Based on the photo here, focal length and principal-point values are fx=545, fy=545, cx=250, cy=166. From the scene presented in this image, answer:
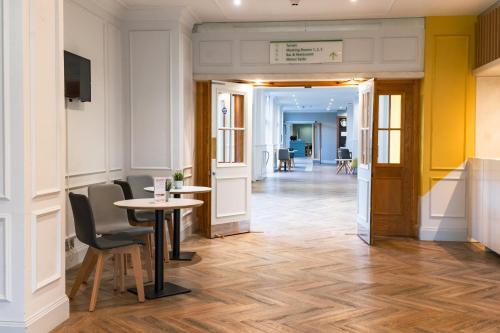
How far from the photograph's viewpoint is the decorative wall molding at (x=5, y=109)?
3449mm

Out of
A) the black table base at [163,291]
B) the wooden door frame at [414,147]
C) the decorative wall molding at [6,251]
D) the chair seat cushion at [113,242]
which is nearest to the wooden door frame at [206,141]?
the wooden door frame at [414,147]

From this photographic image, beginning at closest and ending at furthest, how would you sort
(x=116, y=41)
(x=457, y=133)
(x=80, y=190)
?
(x=80, y=190) < (x=116, y=41) < (x=457, y=133)

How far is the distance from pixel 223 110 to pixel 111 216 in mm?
2942

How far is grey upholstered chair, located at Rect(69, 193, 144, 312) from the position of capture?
14.0 feet

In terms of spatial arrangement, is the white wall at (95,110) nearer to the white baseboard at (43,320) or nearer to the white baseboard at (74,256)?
the white baseboard at (74,256)

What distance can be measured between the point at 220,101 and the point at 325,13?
72.4 inches

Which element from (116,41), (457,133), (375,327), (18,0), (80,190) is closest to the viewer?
(18,0)

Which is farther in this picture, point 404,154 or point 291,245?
point 404,154

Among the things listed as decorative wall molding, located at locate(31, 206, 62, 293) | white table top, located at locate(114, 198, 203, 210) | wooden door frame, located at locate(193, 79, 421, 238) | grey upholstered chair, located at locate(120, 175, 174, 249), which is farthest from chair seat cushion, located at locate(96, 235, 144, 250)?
wooden door frame, located at locate(193, 79, 421, 238)

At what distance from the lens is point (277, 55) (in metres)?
7.55

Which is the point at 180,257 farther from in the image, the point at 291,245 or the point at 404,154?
the point at 404,154

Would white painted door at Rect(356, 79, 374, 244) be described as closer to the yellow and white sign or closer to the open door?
the yellow and white sign

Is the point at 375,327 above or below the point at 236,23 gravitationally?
below

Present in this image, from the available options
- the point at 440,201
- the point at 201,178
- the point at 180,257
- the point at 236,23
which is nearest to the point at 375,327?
the point at 180,257
